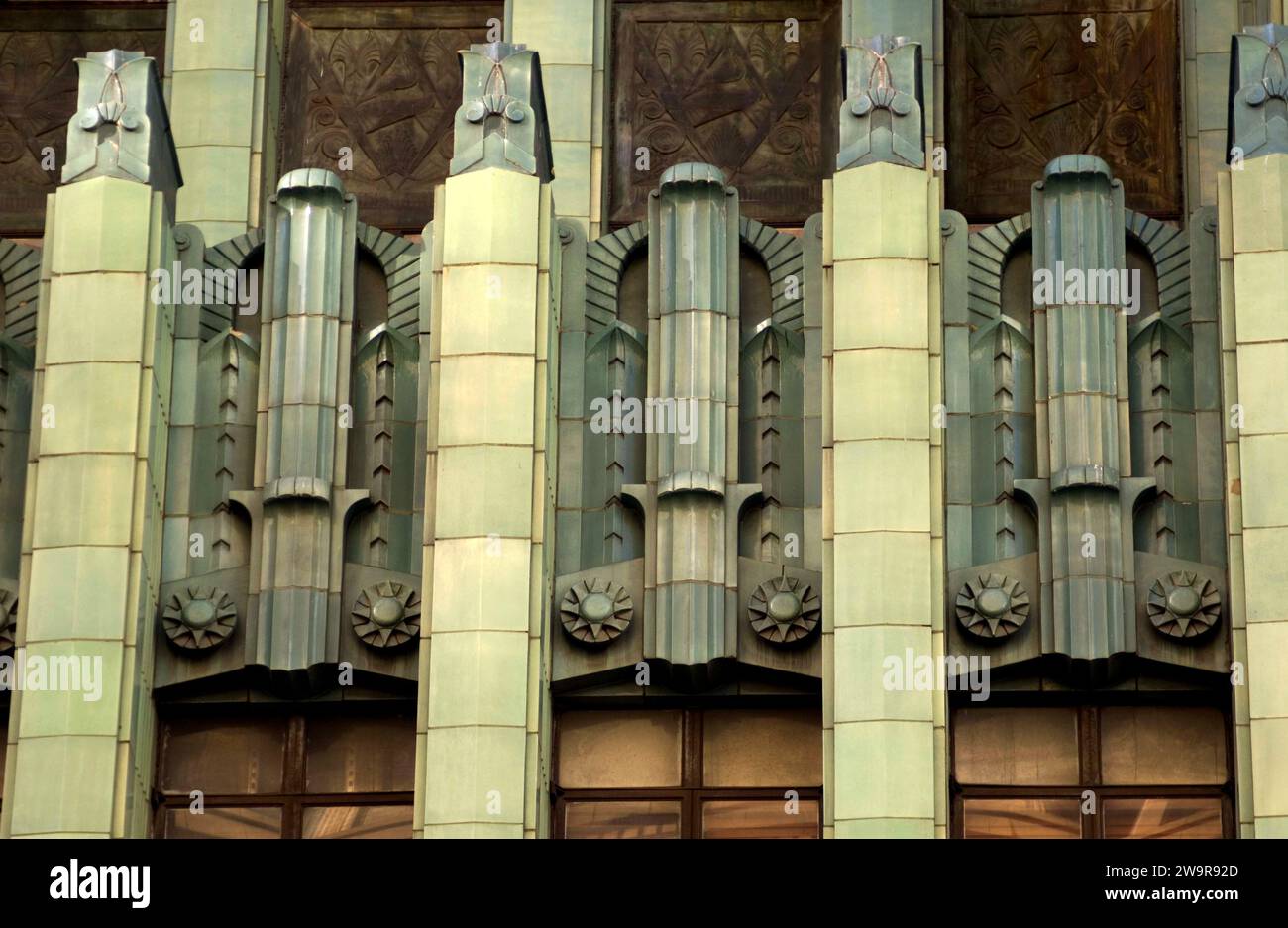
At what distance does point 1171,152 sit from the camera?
35531 millimetres

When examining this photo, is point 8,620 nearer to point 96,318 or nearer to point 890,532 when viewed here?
point 96,318

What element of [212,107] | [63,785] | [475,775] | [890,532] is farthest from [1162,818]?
[212,107]

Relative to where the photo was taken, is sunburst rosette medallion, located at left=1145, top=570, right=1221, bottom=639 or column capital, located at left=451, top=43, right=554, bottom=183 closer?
sunburst rosette medallion, located at left=1145, top=570, right=1221, bottom=639

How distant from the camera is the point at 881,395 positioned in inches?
1209

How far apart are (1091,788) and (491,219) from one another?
7.79 metres

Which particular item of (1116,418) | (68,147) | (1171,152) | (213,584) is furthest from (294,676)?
(1171,152)

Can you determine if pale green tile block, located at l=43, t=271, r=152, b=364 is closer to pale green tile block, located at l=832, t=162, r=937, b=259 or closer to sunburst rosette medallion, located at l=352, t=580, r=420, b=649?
sunburst rosette medallion, located at l=352, t=580, r=420, b=649

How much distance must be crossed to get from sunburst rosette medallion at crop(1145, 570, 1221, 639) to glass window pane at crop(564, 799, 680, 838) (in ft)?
15.9

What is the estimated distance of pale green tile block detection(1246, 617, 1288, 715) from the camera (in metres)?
29.5

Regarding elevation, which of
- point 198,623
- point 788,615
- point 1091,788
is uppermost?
point 788,615

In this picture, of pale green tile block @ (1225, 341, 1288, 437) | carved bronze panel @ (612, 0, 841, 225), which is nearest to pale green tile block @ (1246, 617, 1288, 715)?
pale green tile block @ (1225, 341, 1288, 437)

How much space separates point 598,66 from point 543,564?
23.9 ft

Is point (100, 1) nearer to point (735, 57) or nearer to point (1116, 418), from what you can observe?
point (735, 57)
